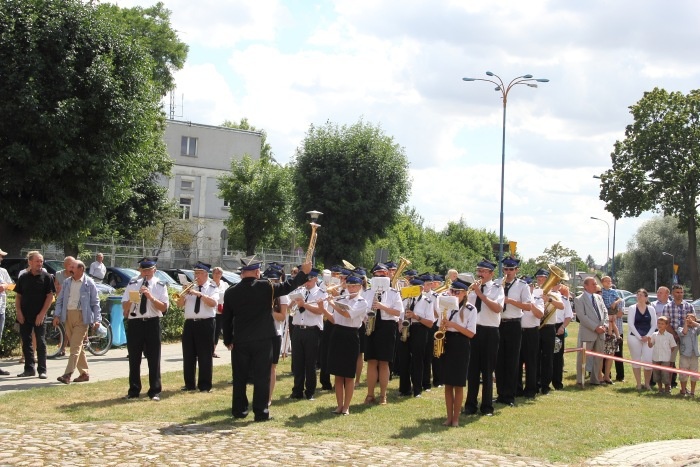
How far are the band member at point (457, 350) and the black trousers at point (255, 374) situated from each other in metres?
2.27

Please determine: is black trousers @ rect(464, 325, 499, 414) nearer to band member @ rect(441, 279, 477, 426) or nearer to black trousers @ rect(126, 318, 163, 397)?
band member @ rect(441, 279, 477, 426)

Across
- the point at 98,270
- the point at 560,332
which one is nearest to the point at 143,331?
the point at 560,332

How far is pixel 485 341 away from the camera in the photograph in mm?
12531

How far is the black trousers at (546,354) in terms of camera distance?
15695 mm

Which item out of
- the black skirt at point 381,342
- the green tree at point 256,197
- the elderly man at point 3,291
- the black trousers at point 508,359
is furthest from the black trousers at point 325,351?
the green tree at point 256,197

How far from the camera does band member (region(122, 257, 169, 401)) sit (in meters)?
13.1

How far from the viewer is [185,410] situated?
39.9ft

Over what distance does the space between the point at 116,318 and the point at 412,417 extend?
10081 mm

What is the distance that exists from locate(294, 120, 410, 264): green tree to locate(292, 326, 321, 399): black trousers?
108 feet

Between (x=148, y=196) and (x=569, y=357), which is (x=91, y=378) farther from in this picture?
(x=148, y=196)

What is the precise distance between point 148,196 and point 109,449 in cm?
3384

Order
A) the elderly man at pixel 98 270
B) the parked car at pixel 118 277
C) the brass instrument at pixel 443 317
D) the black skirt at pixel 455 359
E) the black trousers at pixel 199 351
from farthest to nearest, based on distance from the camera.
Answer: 1. the parked car at pixel 118 277
2. the elderly man at pixel 98 270
3. the black trousers at pixel 199 351
4. the brass instrument at pixel 443 317
5. the black skirt at pixel 455 359

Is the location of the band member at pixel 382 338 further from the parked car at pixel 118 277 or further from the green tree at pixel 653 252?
the green tree at pixel 653 252

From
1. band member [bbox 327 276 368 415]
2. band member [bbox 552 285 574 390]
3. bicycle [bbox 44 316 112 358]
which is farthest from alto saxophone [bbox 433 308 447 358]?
bicycle [bbox 44 316 112 358]
